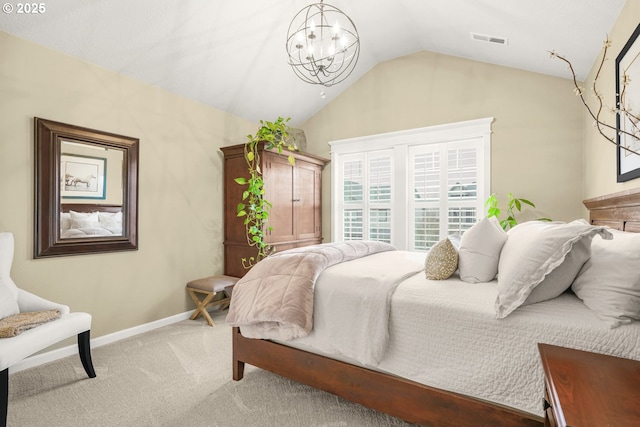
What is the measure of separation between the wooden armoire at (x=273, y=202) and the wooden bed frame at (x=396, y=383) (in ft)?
5.62

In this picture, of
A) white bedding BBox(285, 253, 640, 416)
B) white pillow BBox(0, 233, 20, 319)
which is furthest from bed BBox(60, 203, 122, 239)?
white bedding BBox(285, 253, 640, 416)

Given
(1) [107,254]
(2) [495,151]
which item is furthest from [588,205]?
(1) [107,254]

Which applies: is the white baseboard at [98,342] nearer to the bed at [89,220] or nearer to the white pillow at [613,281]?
the bed at [89,220]

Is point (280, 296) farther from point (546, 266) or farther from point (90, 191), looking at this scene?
point (90, 191)

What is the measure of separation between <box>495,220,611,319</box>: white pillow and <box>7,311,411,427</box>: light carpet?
38.0 inches

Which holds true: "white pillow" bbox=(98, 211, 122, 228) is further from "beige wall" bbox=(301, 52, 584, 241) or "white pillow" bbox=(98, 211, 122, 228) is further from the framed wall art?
"beige wall" bbox=(301, 52, 584, 241)

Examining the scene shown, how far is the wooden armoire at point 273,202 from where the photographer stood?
3732 mm

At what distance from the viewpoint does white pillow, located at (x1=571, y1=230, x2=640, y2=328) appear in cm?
119

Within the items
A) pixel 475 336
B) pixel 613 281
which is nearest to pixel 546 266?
pixel 613 281

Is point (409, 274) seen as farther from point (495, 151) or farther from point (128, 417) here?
point (495, 151)

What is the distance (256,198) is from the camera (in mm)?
3572

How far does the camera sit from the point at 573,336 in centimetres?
120

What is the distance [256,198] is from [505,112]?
2.89m

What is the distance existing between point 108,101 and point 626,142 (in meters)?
3.88
